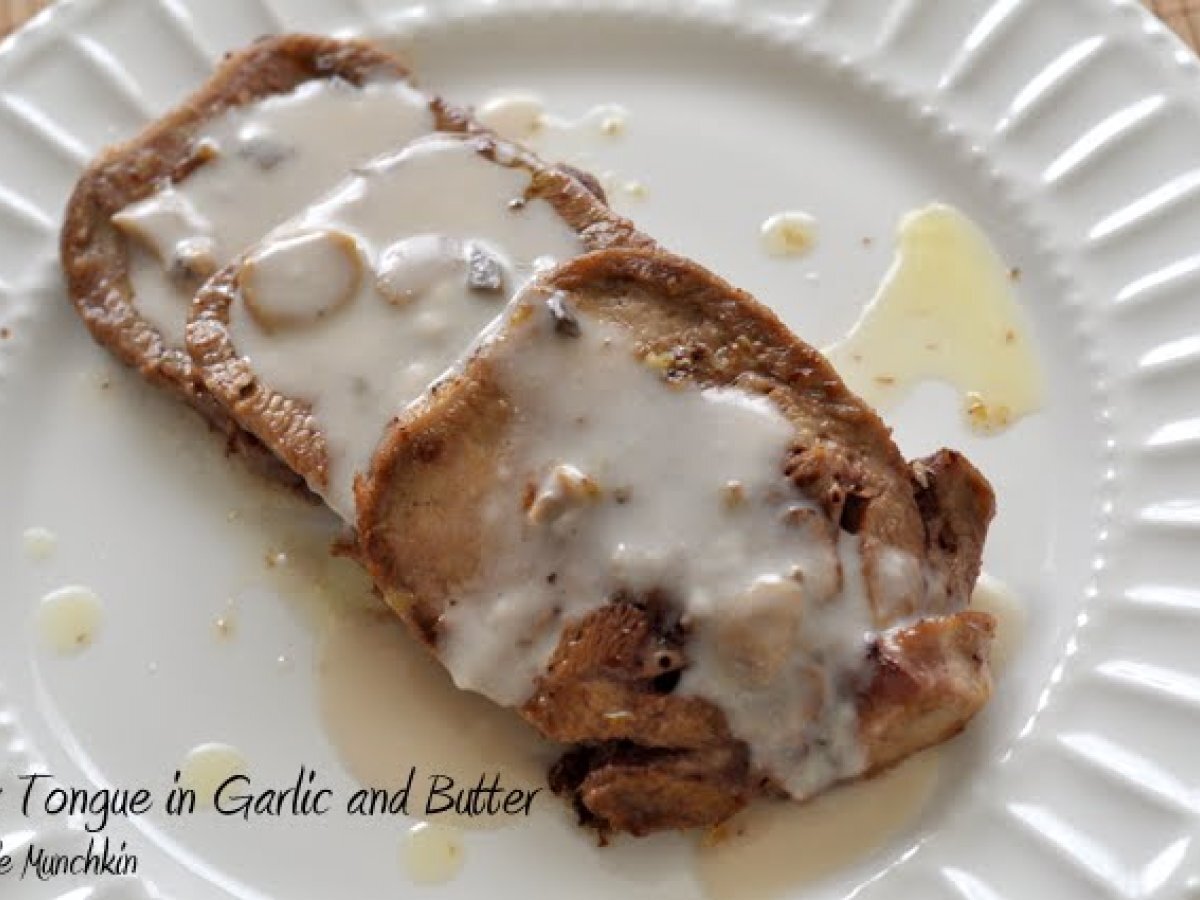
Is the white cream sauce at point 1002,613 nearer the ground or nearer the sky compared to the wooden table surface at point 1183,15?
nearer the ground

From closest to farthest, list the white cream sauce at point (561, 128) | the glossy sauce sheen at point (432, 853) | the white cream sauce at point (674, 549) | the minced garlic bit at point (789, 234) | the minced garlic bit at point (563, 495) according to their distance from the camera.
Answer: the white cream sauce at point (674, 549) → the minced garlic bit at point (563, 495) → the glossy sauce sheen at point (432, 853) → the minced garlic bit at point (789, 234) → the white cream sauce at point (561, 128)

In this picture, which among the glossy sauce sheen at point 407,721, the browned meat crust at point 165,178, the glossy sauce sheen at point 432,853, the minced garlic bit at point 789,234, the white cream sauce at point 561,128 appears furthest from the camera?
the white cream sauce at point 561,128

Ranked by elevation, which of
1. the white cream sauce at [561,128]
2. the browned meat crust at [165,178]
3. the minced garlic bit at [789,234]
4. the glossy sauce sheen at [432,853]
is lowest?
the glossy sauce sheen at [432,853]

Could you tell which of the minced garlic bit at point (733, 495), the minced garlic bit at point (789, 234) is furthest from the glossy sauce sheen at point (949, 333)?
the minced garlic bit at point (733, 495)

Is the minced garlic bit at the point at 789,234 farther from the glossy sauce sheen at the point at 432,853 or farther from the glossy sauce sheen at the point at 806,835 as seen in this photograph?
the glossy sauce sheen at the point at 432,853

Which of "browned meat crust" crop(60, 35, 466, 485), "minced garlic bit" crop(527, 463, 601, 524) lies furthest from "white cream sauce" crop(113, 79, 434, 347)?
"minced garlic bit" crop(527, 463, 601, 524)

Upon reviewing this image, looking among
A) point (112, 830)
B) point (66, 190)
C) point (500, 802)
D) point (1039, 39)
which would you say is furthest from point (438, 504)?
point (1039, 39)

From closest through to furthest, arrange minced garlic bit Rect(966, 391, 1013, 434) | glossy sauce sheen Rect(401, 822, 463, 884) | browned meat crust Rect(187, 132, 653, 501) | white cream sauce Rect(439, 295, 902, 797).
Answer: white cream sauce Rect(439, 295, 902, 797), glossy sauce sheen Rect(401, 822, 463, 884), browned meat crust Rect(187, 132, 653, 501), minced garlic bit Rect(966, 391, 1013, 434)

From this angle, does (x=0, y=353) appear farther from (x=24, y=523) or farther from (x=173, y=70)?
(x=173, y=70)

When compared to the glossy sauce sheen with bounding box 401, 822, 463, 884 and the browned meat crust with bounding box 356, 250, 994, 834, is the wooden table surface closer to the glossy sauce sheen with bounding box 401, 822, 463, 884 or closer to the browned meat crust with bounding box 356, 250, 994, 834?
the browned meat crust with bounding box 356, 250, 994, 834
